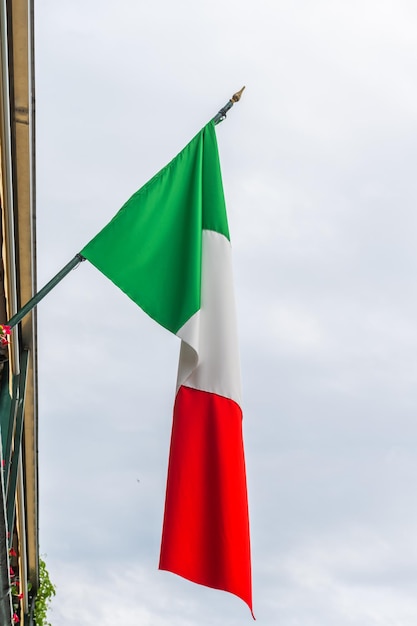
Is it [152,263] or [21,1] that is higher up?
[21,1]

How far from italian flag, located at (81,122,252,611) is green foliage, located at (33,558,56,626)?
9.11m

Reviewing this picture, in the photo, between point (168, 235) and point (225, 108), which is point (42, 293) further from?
point (225, 108)

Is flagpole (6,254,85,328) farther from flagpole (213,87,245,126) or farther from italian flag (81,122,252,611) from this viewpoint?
flagpole (213,87,245,126)

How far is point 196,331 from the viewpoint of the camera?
6566 mm

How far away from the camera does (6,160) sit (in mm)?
7820

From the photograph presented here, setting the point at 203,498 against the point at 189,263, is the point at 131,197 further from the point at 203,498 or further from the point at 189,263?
the point at 203,498

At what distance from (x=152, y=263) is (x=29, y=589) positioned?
957cm

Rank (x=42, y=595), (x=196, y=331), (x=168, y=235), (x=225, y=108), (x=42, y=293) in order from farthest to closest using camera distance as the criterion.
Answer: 1. (x=42, y=595)
2. (x=225, y=108)
3. (x=168, y=235)
4. (x=196, y=331)
5. (x=42, y=293)

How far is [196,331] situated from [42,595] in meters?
9.68

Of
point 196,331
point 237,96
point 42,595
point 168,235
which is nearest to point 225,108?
point 237,96

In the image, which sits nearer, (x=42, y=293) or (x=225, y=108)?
(x=42, y=293)

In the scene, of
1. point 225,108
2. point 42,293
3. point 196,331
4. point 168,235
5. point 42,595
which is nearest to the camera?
point 42,293

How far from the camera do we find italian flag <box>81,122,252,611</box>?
6.05 metres

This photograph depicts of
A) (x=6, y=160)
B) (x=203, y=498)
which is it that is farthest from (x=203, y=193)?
(x=203, y=498)
